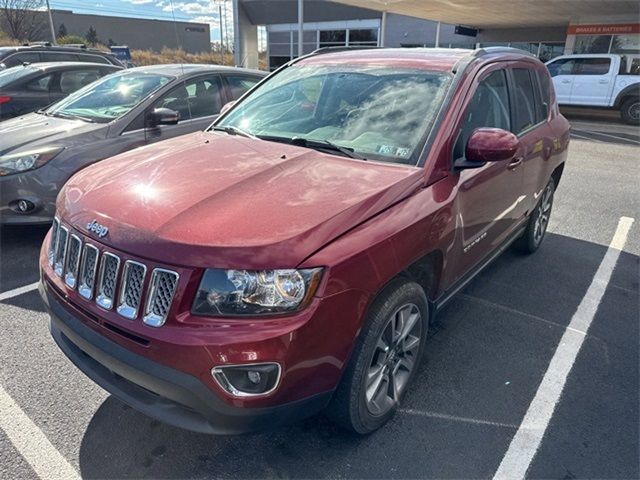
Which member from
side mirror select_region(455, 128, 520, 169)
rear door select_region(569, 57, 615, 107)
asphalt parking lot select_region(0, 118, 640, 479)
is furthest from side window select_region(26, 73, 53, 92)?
rear door select_region(569, 57, 615, 107)

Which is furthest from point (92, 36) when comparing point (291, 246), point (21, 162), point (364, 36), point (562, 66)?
point (291, 246)

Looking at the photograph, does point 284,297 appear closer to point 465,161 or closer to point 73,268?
point 73,268

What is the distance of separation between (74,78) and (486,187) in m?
7.23

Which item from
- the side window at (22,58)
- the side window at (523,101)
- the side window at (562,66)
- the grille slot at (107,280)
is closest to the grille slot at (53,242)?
the grille slot at (107,280)

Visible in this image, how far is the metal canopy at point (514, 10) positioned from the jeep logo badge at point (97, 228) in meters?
19.2

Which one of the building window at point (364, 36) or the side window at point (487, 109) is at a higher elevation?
the building window at point (364, 36)

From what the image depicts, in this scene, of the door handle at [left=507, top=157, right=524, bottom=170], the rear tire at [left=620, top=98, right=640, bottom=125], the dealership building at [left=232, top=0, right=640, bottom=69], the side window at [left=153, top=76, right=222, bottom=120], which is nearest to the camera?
the door handle at [left=507, top=157, right=524, bottom=170]

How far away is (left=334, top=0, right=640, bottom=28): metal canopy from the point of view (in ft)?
59.2

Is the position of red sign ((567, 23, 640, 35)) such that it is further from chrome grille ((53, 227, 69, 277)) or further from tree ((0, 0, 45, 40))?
tree ((0, 0, 45, 40))

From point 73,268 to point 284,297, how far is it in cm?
111

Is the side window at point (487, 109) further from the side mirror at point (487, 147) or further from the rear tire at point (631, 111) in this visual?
the rear tire at point (631, 111)

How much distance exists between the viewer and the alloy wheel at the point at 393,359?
8.00ft

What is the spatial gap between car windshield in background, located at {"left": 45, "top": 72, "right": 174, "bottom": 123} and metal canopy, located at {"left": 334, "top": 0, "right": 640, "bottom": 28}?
16081mm

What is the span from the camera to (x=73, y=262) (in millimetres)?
2320
